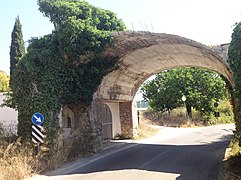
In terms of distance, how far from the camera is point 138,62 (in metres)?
16.3

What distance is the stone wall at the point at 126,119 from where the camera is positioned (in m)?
19.1

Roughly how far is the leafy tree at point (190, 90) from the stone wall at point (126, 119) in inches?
439

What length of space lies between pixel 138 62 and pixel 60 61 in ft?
18.4

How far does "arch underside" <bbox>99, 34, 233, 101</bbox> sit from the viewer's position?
12.2 m

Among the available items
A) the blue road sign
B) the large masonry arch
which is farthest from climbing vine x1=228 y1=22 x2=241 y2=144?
the blue road sign

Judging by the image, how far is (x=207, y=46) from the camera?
11.2 metres

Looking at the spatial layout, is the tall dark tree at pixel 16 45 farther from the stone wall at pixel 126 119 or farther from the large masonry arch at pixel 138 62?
the stone wall at pixel 126 119

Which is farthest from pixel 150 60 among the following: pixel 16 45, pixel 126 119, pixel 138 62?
pixel 16 45

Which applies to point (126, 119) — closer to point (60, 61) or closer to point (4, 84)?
point (60, 61)

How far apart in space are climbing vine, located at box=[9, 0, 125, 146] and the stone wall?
20.8ft

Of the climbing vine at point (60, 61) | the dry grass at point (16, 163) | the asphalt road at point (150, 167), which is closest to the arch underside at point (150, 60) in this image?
the climbing vine at point (60, 61)

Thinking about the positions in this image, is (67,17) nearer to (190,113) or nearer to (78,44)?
(78,44)

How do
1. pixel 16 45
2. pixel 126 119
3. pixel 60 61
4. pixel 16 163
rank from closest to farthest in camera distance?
pixel 16 163 → pixel 60 61 → pixel 126 119 → pixel 16 45

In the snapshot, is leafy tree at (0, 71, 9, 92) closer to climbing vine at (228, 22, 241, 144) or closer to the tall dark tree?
the tall dark tree
